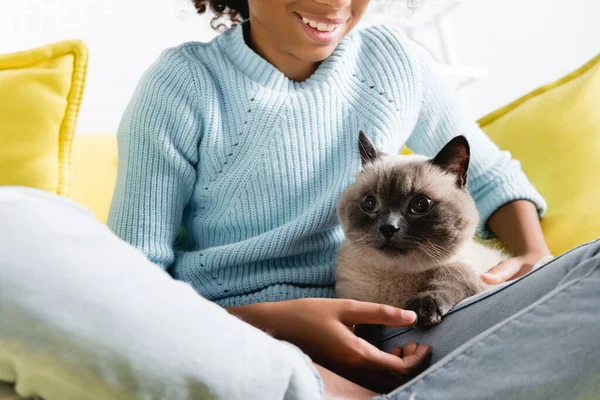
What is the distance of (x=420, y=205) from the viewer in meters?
1.00

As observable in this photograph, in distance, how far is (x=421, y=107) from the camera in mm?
1341

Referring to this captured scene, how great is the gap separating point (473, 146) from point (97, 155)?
0.98 meters

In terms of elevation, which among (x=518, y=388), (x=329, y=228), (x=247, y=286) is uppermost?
(x=518, y=388)

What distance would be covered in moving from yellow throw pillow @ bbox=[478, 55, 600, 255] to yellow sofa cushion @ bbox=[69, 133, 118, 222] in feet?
3.39

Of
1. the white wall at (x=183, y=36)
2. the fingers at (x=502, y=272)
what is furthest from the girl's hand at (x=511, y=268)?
the white wall at (x=183, y=36)

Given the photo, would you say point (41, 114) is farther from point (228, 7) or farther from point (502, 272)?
point (502, 272)

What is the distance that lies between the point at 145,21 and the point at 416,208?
56.6 inches

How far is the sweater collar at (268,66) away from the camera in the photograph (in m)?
Result: 1.23

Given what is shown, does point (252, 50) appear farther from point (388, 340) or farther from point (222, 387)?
point (222, 387)

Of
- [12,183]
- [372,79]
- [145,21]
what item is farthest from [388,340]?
[145,21]

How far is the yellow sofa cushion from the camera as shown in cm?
157

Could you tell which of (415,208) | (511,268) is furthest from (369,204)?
(511,268)

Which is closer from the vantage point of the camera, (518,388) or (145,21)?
(518,388)

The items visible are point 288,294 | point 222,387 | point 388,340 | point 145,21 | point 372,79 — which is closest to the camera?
point 222,387
